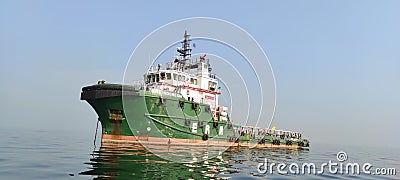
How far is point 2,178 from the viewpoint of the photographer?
348 inches

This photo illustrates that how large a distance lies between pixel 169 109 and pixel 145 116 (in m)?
2.09

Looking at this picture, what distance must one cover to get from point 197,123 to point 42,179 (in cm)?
1713

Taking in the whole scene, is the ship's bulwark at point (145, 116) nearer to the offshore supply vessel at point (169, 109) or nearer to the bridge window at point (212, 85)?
the offshore supply vessel at point (169, 109)

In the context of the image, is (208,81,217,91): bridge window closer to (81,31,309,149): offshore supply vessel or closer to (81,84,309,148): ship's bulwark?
(81,31,309,149): offshore supply vessel

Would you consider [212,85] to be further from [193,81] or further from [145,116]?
[145,116]

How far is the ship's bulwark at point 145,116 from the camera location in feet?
69.0

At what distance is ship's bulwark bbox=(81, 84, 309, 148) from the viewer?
21.0m

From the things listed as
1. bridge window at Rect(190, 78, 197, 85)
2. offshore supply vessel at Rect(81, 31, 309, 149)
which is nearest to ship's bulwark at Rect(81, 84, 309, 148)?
offshore supply vessel at Rect(81, 31, 309, 149)

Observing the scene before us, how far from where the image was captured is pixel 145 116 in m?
21.9

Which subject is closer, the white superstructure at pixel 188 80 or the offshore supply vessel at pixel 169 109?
the offshore supply vessel at pixel 169 109

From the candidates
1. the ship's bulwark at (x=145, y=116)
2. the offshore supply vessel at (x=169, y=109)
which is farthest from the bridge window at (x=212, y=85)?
the ship's bulwark at (x=145, y=116)

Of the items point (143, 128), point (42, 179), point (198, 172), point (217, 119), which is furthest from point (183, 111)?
point (42, 179)

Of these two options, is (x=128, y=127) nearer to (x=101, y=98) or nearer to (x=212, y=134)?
(x=101, y=98)

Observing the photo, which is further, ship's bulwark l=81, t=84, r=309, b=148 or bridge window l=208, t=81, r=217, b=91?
bridge window l=208, t=81, r=217, b=91
